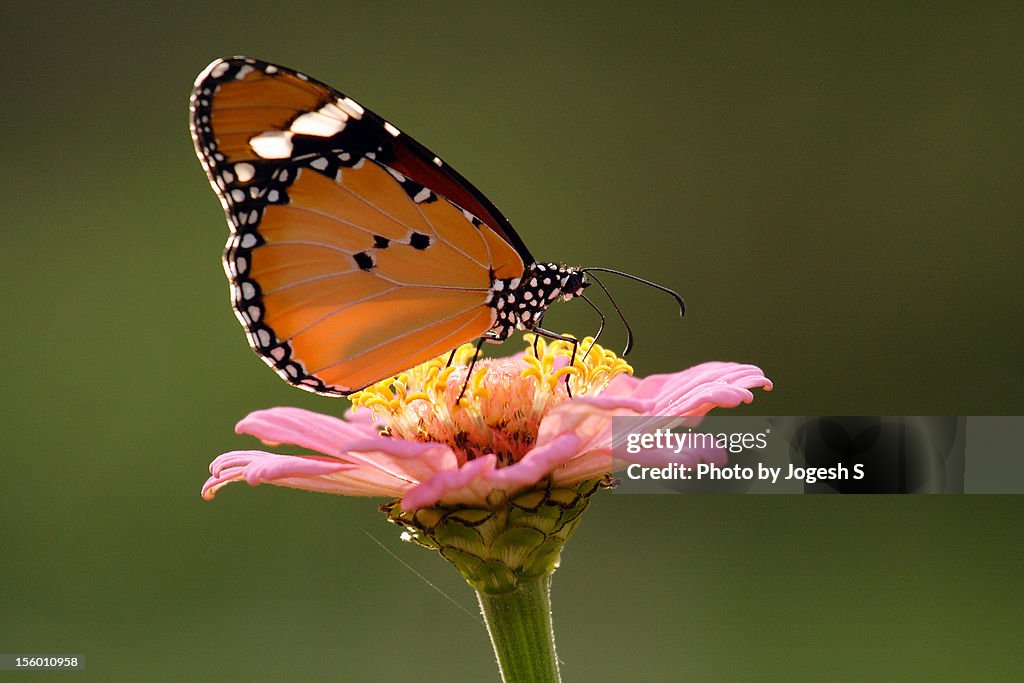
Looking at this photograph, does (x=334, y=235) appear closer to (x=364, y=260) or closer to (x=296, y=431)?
(x=364, y=260)

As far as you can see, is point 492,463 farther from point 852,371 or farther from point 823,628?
point 852,371

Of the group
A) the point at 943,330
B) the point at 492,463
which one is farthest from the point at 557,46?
the point at 492,463

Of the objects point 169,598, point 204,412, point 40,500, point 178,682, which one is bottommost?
point 178,682

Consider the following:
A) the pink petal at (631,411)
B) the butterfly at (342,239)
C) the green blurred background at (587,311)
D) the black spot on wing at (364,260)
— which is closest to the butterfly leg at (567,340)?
the butterfly at (342,239)

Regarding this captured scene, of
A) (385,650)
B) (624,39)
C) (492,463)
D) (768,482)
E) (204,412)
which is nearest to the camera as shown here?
(492,463)

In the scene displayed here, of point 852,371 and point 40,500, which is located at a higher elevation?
point 852,371

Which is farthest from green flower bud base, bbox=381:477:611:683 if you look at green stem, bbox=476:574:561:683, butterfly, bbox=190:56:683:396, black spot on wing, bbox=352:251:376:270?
black spot on wing, bbox=352:251:376:270

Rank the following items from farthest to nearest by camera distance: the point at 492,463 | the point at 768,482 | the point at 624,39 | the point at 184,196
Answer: the point at 624,39, the point at 184,196, the point at 768,482, the point at 492,463

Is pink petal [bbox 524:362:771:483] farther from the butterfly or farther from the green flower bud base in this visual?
the butterfly

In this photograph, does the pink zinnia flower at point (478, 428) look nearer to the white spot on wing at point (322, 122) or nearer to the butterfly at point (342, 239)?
the butterfly at point (342, 239)

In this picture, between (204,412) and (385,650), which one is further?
(204,412)
